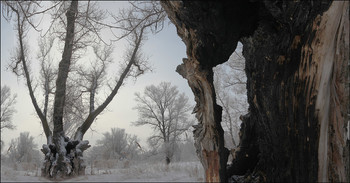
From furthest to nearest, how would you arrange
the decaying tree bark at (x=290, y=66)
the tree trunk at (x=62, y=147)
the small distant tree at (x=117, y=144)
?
the small distant tree at (x=117, y=144)
the tree trunk at (x=62, y=147)
the decaying tree bark at (x=290, y=66)

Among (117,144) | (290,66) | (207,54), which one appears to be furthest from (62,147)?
(117,144)

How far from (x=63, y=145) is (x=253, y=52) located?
20.8 ft

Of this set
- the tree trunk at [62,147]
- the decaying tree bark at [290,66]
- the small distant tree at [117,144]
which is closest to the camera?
the decaying tree bark at [290,66]

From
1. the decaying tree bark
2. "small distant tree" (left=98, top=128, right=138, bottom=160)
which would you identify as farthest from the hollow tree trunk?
"small distant tree" (left=98, top=128, right=138, bottom=160)

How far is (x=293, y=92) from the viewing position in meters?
1.93

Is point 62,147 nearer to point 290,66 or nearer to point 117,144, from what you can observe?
point 290,66

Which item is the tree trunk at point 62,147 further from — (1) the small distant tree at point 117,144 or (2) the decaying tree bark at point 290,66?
(1) the small distant tree at point 117,144

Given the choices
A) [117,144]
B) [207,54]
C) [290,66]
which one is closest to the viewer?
[290,66]

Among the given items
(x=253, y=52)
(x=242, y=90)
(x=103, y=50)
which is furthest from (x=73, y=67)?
(x=242, y=90)

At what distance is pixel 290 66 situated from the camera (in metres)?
1.98

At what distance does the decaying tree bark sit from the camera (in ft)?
6.03

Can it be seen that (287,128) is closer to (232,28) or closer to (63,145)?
(232,28)

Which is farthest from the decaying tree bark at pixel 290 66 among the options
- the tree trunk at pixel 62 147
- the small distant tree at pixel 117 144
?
the small distant tree at pixel 117 144

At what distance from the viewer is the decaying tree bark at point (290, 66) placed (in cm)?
184
